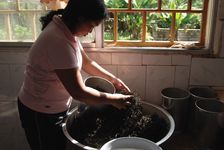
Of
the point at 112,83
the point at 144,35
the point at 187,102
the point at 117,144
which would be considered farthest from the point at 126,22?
the point at 117,144

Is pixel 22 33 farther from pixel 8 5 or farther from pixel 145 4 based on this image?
pixel 145 4

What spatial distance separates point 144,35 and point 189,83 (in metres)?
0.39

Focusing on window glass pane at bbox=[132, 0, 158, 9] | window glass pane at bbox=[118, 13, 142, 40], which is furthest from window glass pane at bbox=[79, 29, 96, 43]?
window glass pane at bbox=[132, 0, 158, 9]

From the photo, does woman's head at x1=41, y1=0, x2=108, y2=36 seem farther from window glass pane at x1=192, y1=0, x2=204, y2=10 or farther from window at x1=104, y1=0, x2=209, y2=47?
window glass pane at x1=192, y1=0, x2=204, y2=10

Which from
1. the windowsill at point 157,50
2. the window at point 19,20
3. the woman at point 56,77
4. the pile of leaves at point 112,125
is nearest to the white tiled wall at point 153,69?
the windowsill at point 157,50

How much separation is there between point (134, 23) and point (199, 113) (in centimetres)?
68

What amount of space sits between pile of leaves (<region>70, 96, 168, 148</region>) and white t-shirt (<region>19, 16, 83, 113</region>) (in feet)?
0.73

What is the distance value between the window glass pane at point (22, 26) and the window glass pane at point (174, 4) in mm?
787

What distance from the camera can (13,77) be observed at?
1.77 meters

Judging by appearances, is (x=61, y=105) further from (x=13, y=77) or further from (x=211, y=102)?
(x=211, y=102)

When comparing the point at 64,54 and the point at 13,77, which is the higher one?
the point at 64,54

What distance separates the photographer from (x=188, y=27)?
1.71m

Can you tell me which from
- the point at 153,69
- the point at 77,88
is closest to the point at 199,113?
the point at 153,69

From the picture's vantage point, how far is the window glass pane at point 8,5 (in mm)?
1676
